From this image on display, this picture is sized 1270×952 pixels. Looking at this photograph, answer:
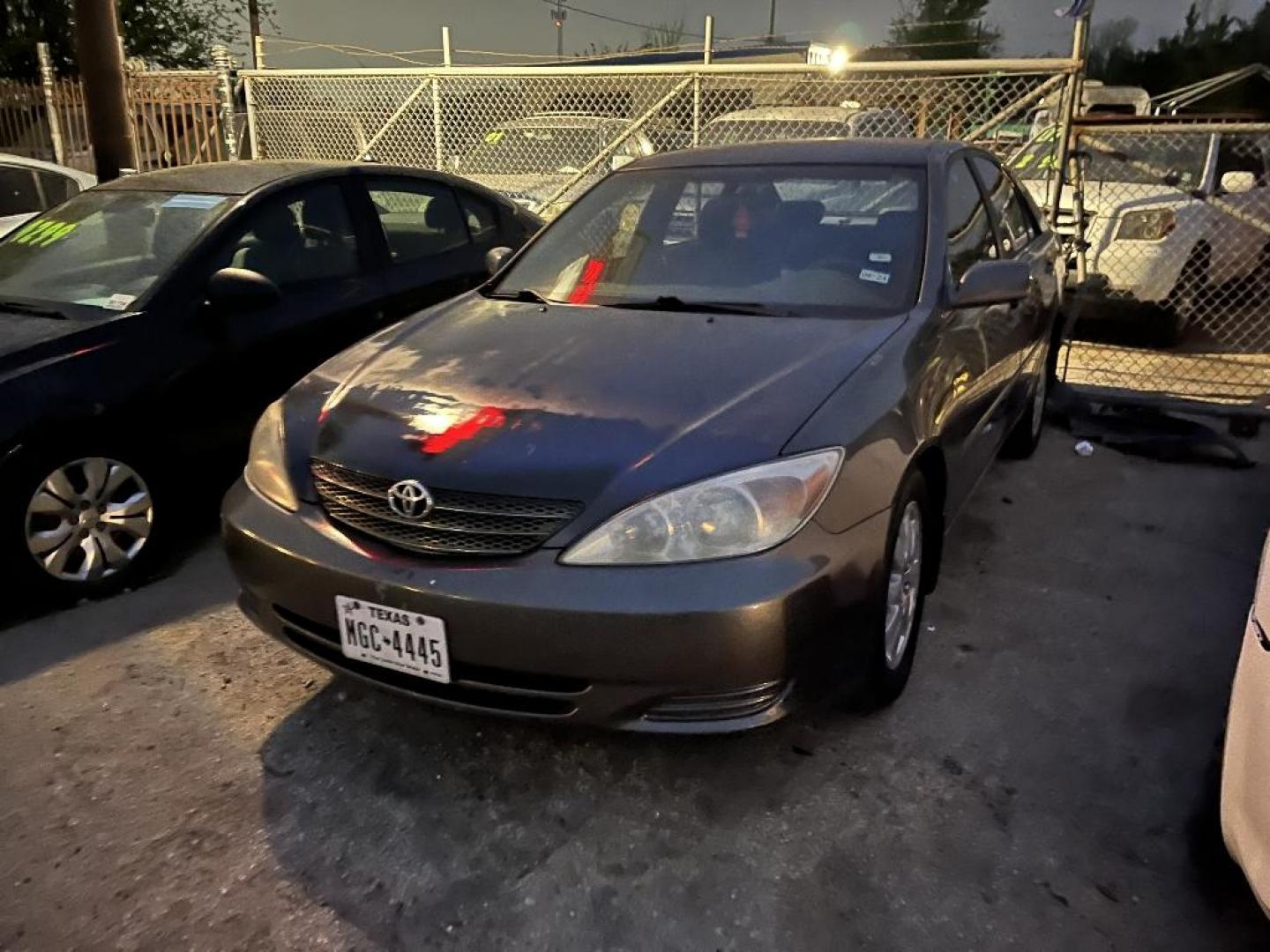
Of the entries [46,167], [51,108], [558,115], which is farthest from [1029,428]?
[51,108]

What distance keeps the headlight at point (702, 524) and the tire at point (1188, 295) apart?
6273 millimetres

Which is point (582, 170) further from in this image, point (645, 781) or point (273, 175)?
point (645, 781)

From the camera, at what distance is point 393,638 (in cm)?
235

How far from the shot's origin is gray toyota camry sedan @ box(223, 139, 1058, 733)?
86.6 inches

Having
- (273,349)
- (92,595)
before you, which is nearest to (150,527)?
(92,595)

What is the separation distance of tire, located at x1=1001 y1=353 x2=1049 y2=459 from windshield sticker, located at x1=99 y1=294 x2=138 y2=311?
3.99 meters

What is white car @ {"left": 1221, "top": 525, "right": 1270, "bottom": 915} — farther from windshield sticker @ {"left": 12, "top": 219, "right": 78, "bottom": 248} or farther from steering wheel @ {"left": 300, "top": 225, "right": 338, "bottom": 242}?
windshield sticker @ {"left": 12, "top": 219, "right": 78, "bottom": 248}

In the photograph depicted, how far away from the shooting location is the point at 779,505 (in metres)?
2.24

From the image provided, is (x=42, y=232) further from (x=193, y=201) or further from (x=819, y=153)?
(x=819, y=153)

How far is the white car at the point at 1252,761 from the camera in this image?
1771mm

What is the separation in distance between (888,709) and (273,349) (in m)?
2.88

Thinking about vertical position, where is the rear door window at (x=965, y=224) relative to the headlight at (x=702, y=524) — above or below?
above

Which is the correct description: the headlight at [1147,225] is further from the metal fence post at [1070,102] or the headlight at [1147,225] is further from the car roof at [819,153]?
the car roof at [819,153]

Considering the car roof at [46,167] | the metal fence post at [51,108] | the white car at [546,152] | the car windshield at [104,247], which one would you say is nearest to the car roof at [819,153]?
the car windshield at [104,247]
